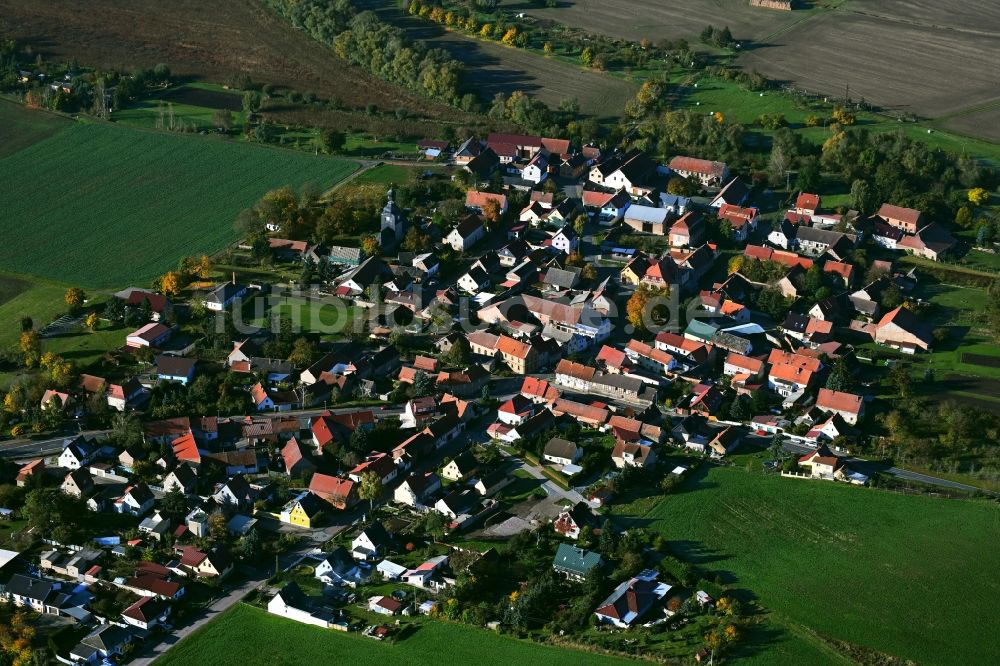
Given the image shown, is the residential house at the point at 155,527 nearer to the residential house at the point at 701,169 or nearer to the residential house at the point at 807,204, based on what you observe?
the residential house at the point at 807,204

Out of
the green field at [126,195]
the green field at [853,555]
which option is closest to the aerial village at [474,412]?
the green field at [853,555]

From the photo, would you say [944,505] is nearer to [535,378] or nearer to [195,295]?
[535,378]

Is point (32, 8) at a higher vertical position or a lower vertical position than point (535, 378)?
higher

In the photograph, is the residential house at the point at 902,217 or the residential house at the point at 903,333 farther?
the residential house at the point at 902,217

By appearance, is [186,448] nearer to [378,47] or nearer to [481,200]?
[481,200]

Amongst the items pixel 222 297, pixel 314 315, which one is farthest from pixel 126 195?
pixel 314 315

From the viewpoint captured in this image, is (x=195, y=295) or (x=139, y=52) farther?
(x=139, y=52)

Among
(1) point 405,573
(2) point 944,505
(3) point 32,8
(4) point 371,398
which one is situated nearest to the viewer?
(1) point 405,573

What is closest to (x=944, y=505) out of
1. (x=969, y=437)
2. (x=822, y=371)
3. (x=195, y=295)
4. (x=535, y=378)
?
(x=969, y=437)
